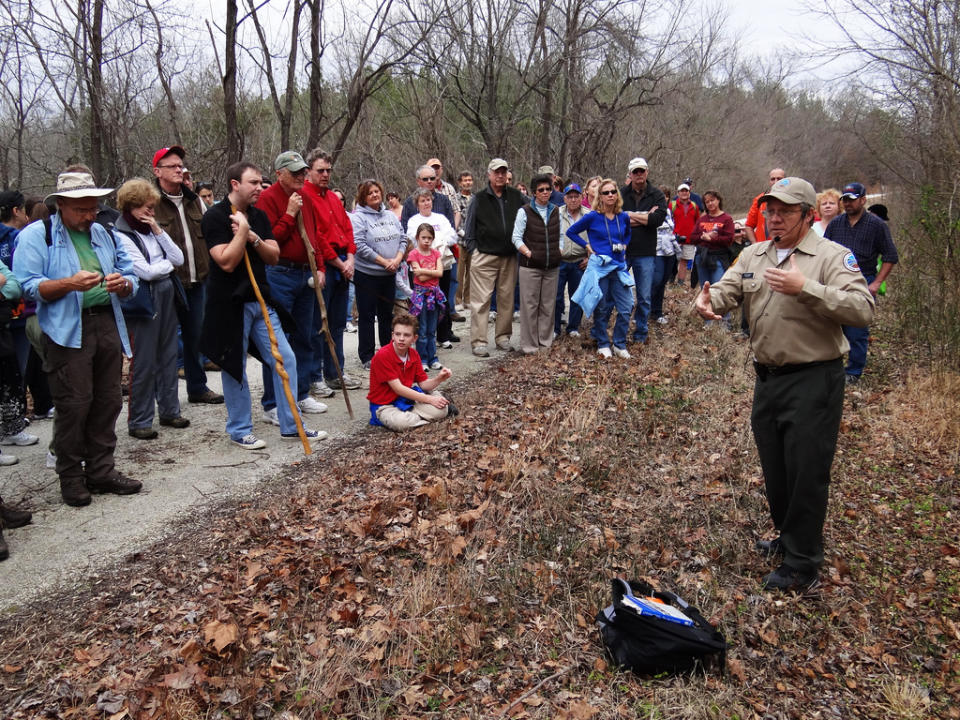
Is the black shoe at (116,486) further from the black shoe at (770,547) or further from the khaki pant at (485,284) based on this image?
the khaki pant at (485,284)

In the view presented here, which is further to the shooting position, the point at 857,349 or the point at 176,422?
the point at 857,349

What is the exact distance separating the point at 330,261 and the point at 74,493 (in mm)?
3328

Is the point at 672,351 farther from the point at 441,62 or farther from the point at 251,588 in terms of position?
the point at 441,62

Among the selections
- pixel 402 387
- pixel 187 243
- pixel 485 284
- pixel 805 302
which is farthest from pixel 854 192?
pixel 187 243

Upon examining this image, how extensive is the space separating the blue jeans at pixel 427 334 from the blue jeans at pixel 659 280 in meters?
3.66

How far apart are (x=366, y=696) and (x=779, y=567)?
8.76ft

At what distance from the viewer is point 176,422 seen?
21.9 feet

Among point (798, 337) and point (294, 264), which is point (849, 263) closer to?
point (798, 337)

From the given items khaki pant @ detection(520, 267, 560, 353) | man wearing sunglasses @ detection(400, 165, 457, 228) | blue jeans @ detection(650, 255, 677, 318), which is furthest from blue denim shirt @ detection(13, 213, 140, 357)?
blue jeans @ detection(650, 255, 677, 318)

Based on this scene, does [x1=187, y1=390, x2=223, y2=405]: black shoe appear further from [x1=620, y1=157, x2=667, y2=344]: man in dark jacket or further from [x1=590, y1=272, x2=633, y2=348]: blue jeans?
[x1=620, y1=157, x2=667, y2=344]: man in dark jacket

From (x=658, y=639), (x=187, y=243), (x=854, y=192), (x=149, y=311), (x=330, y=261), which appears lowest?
(x=658, y=639)

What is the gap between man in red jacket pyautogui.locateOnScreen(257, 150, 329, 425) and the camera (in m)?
6.48

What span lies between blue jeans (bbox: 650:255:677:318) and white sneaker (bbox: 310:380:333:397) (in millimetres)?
5187

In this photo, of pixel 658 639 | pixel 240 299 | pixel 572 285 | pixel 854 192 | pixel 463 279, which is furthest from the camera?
pixel 463 279
